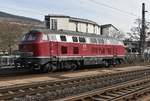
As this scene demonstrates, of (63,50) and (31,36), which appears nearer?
(31,36)

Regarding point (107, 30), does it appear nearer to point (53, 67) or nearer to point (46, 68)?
point (53, 67)

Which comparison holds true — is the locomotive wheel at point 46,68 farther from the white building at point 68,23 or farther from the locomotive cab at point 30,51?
the white building at point 68,23

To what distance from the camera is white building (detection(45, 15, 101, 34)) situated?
6669 cm

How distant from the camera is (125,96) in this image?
13.5 metres

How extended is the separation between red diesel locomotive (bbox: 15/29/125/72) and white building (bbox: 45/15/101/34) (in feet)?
101

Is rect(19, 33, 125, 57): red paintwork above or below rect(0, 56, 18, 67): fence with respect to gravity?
above

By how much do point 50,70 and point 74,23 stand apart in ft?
160

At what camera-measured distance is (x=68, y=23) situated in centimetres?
6944

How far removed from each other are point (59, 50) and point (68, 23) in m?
44.7

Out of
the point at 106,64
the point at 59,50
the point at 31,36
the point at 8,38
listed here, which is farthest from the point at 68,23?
the point at 31,36

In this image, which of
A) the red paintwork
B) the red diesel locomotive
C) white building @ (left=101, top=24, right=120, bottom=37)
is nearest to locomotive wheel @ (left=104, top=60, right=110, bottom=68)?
the red diesel locomotive

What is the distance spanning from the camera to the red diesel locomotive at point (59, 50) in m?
23.4

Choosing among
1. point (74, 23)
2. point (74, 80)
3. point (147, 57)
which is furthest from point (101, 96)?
point (74, 23)

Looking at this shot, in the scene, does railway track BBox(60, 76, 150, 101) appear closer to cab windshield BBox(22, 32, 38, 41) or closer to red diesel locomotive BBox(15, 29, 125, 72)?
red diesel locomotive BBox(15, 29, 125, 72)
